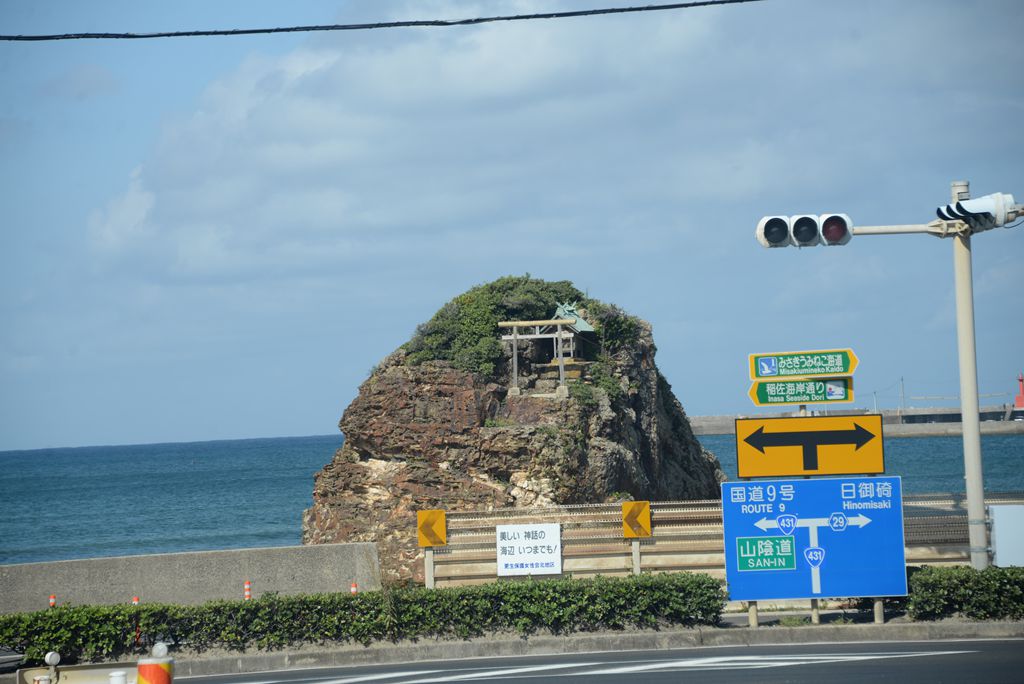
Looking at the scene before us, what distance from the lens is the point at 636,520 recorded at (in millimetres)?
17219

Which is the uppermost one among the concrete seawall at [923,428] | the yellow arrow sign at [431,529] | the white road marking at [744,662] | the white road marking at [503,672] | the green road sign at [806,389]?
the concrete seawall at [923,428]

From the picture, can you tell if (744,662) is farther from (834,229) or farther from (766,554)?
(834,229)

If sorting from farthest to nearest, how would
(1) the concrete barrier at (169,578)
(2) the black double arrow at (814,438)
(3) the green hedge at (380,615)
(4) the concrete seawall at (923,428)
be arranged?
(4) the concrete seawall at (923,428)
(1) the concrete barrier at (169,578)
(2) the black double arrow at (814,438)
(3) the green hedge at (380,615)

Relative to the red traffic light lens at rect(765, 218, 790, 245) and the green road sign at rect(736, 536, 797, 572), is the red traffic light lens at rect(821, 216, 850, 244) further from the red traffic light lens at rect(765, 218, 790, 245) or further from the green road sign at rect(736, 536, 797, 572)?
the green road sign at rect(736, 536, 797, 572)

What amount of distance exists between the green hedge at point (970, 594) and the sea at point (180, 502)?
33.9 meters

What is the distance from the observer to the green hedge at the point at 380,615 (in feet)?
52.1

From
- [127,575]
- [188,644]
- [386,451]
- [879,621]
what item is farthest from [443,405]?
[879,621]

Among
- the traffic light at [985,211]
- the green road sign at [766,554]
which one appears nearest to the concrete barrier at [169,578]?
the green road sign at [766,554]

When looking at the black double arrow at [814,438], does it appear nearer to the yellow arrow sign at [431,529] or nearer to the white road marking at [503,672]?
the white road marking at [503,672]

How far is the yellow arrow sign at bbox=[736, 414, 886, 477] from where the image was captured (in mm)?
16250

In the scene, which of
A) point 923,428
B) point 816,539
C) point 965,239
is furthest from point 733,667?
point 923,428

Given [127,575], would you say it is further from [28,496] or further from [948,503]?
[28,496]

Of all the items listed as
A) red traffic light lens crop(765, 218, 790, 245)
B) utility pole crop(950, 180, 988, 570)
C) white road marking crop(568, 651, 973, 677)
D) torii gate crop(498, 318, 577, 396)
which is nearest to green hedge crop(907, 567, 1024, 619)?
utility pole crop(950, 180, 988, 570)

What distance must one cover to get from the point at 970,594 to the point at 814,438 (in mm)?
3050
